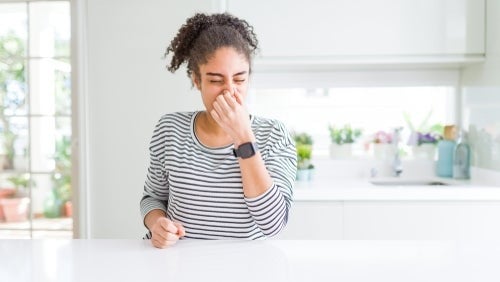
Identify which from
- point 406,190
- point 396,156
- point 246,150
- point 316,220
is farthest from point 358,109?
point 246,150

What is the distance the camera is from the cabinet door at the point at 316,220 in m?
2.40

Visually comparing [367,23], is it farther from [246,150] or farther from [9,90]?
[9,90]

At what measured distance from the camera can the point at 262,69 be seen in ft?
9.84

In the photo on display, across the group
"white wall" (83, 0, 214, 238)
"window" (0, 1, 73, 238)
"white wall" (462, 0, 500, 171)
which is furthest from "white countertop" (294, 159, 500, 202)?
"window" (0, 1, 73, 238)

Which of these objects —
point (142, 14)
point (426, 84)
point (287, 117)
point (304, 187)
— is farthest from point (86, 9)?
point (426, 84)

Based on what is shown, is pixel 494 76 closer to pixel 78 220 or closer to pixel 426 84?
pixel 426 84

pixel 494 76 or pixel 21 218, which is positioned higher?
pixel 494 76

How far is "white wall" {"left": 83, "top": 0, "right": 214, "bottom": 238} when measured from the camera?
2781mm

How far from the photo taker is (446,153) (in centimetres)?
292

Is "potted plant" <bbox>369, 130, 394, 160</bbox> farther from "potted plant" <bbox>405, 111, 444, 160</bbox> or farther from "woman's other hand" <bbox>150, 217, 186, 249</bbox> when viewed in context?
"woman's other hand" <bbox>150, 217, 186, 249</bbox>

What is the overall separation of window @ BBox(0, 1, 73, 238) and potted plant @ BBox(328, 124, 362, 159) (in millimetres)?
1654

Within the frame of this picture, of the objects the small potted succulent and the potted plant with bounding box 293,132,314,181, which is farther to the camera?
the small potted succulent

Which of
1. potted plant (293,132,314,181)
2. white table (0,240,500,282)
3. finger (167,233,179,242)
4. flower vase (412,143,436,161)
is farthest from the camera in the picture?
flower vase (412,143,436,161)

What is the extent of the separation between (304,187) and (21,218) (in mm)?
1989
